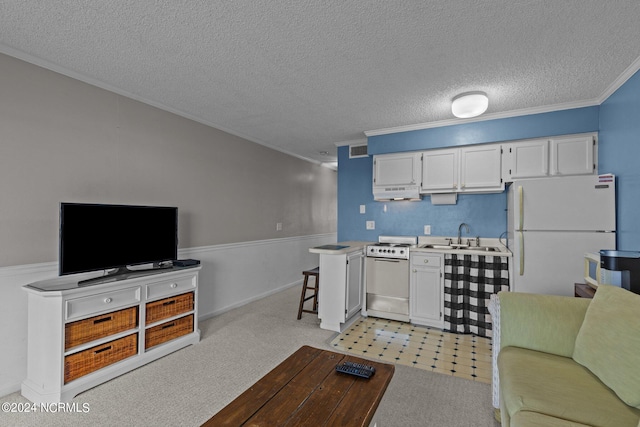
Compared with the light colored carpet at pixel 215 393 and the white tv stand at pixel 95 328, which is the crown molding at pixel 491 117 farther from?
the white tv stand at pixel 95 328

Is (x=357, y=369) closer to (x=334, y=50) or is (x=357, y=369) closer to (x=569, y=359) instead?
(x=569, y=359)

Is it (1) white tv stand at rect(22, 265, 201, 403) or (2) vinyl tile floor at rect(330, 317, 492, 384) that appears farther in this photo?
(2) vinyl tile floor at rect(330, 317, 492, 384)

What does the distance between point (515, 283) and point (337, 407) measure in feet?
8.44

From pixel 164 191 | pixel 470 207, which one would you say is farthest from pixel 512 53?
pixel 164 191

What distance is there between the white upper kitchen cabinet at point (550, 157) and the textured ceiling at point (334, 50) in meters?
0.38

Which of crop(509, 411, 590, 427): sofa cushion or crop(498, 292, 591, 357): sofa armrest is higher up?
crop(498, 292, 591, 357): sofa armrest

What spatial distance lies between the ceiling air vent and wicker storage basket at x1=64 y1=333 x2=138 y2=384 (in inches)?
143

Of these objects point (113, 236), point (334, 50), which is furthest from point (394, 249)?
point (113, 236)

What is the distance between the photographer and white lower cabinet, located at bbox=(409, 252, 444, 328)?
3.48 meters

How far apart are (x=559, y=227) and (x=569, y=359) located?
1.51 meters

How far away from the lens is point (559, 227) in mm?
2822

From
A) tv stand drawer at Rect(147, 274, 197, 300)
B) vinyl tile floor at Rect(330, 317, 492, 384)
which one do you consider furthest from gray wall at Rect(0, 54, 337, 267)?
vinyl tile floor at Rect(330, 317, 492, 384)

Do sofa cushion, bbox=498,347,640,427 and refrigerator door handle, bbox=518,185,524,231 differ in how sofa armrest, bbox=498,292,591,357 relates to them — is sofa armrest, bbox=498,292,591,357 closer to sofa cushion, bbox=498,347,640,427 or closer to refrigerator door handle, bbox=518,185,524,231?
sofa cushion, bbox=498,347,640,427

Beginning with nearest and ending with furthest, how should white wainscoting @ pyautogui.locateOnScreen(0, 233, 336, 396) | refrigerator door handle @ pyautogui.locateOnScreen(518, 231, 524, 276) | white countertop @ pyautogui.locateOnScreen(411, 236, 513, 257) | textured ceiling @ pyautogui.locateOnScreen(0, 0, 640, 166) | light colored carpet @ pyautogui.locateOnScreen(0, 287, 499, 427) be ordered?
1. textured ceiling @ pyautogui.locateOnScreen(0, 0, 640, 166)
2. light colored carpet @ pyautogui.locateOnScreen(0, 287, 499, 427)
3. white wainscoting @ pyautogui.locateOnScreen(0, 233, 336, 396)
4. refrigerator door handle @ pyautogui.locateOnScreen(518, 231, 524, 276)
5. white countertop @ pyautogui.locateOnScreen(411, 236, 513, 257)
